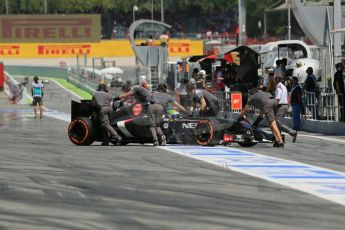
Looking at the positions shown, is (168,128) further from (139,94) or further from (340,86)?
(340,86)

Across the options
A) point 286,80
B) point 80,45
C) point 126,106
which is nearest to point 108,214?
point 126,106

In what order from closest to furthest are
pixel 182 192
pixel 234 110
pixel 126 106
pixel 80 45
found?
pixel 182 192 → pixel 126 106 → pixel 234 110 → pixel 80 45

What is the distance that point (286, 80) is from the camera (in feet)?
100

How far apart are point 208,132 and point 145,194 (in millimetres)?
9103

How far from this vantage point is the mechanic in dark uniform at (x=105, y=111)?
2173 cm

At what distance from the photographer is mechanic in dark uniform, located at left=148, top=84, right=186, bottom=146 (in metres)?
21.6

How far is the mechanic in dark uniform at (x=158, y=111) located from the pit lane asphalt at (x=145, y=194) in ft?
2.28

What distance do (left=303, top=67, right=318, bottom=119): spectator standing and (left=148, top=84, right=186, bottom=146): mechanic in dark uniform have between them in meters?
7.91

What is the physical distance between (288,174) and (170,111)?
24.8 feet

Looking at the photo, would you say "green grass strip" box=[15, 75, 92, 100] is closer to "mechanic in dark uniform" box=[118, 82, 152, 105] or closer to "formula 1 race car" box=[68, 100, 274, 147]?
"formula 1 race car" box=[68, 100, 274, 147]

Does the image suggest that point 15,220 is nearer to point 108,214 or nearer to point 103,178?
point 108,214

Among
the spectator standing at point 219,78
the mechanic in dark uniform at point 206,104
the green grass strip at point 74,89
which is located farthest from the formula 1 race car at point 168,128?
the green grass strip at point 74,89

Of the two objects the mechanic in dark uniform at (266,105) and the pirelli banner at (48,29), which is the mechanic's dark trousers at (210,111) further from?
the pirelli banner at (48,29)

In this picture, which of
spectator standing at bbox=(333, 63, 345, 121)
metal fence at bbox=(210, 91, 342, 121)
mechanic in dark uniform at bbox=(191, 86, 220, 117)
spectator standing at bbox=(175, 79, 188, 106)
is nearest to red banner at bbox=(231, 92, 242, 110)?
spectator standing at bbox=(175, 79, 188, 106)
